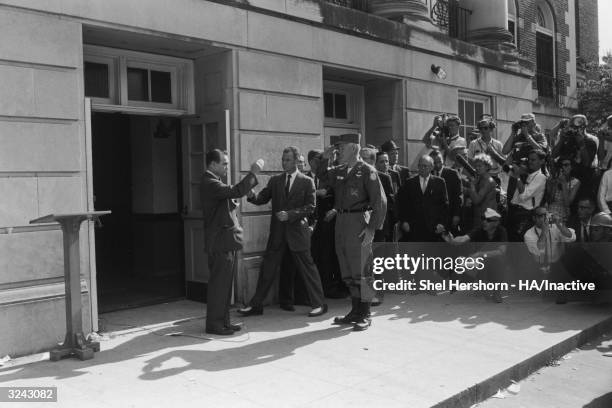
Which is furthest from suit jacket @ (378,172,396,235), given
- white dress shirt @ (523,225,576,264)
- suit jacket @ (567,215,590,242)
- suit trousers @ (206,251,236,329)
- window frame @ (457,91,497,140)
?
window frame @ (457,91,497,140)

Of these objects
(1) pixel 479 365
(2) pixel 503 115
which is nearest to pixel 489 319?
(1) pixel 479 365

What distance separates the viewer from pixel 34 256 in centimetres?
657

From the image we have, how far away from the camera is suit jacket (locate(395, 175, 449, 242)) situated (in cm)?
915

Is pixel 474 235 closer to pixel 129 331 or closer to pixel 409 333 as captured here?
pixel 409 333

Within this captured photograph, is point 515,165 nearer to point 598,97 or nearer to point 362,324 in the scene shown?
point 362,324

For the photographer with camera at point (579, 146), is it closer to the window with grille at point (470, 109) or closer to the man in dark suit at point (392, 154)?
the man in dark suit at point (392, 154)

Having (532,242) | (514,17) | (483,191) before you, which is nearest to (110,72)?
(483,191)

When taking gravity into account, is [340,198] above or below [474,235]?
above

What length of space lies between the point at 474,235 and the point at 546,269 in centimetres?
108

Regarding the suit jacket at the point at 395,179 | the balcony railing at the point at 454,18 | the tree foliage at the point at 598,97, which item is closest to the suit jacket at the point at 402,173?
the suit jacket at the point at 395,179

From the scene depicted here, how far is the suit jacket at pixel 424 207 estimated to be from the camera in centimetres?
915

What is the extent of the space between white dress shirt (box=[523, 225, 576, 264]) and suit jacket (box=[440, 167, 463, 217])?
1053mm

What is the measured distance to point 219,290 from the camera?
277 inches

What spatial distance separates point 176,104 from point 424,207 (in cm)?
388
